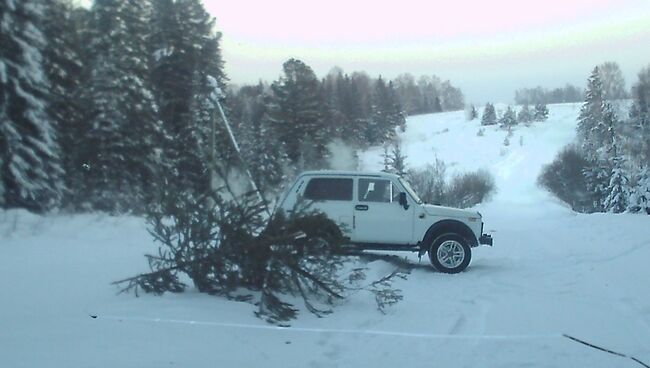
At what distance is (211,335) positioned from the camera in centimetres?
633

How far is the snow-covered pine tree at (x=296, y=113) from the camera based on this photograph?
4781 cm

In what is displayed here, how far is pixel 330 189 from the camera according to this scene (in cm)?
1251

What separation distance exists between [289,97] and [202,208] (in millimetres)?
40434

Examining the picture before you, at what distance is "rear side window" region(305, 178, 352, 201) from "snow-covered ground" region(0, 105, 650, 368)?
157cm

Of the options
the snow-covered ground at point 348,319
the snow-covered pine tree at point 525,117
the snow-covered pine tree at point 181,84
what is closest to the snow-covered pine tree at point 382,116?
the snow-covered pine tree at point 525,117

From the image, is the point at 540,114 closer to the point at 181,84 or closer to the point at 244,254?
the point at 181,84

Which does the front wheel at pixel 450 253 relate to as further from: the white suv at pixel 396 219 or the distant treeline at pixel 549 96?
the distant treeline at pixel 549 96

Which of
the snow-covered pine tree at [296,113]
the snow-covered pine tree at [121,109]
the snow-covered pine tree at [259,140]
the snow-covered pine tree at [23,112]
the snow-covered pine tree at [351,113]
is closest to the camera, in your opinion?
the snow-covered pine tree at [23,112]

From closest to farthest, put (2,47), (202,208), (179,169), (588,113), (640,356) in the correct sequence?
(640,356) < (202,208) < (2,47) < (179,169) < (588,113)

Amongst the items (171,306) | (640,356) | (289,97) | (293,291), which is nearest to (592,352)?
(640,356)

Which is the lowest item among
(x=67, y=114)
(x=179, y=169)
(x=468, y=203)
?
(x=468, y=203)

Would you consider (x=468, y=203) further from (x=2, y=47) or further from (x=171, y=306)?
(x=171, y=306)

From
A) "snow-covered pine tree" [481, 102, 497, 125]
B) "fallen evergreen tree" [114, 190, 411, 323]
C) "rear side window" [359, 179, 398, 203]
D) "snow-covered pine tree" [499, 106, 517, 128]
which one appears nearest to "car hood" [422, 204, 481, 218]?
"rear side window" [359, 179, 398, 203]

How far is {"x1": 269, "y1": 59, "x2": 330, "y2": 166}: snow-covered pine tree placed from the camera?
4781 centimetres
